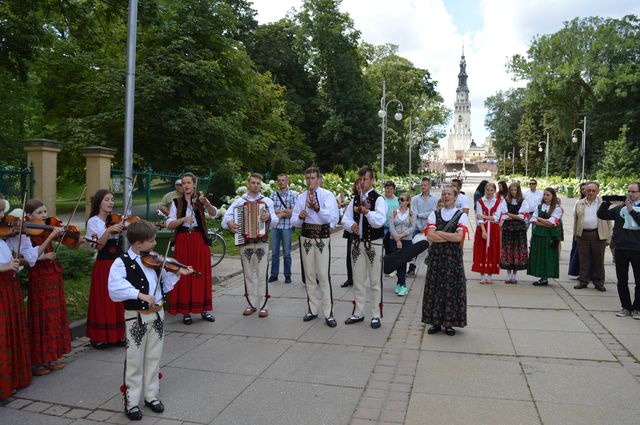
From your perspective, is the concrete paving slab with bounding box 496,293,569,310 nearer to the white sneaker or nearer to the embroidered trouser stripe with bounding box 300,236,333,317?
the white sneaker

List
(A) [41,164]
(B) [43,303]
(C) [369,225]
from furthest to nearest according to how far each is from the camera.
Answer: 1. (A) [41,164]
2. (C) [369,225]
3. (B) [43,303]

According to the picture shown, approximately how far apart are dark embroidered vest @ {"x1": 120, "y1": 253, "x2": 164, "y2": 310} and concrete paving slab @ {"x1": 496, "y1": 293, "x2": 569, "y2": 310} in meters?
6.02

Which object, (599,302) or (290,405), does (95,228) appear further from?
(599,302)

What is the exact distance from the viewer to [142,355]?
4562 mm

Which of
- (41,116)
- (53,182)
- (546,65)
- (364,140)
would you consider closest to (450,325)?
(53,182)

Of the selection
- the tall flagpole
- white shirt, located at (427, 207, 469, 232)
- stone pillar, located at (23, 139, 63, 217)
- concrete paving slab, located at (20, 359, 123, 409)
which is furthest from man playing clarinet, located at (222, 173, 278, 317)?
stone pillar, located at (23, 139, 63, 217)

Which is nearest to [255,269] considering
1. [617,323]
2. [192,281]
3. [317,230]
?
[192,281]

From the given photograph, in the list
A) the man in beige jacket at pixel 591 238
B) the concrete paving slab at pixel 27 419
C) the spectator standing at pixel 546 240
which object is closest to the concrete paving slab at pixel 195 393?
the concrete paving slab at pixel 27 419

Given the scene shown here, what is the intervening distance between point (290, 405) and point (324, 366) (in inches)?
40.9

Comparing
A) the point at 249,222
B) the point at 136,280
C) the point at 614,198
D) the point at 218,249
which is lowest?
the point at 218,249

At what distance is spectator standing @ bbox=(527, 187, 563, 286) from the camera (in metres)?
10.0

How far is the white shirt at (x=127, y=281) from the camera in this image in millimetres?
4344

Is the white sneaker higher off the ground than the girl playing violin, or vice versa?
the girl playing violin

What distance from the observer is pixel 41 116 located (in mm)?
30266
